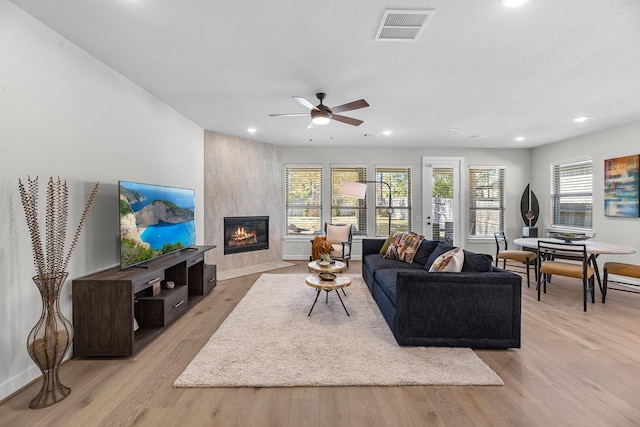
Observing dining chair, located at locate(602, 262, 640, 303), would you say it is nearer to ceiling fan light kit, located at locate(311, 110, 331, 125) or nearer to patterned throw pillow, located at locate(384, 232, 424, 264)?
patterned throw pillow, located at locate(384, 232, 424, 264)

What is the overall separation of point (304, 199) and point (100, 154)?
432 cm

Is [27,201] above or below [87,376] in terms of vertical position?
above

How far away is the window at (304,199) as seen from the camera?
21.9ft

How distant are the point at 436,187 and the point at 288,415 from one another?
601cm

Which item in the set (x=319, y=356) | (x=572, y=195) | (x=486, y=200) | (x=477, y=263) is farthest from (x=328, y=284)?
(x=572, y=195)

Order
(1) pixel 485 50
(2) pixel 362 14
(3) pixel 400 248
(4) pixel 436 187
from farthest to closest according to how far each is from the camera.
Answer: (4) pixel 436 187, (3) pixel 400 248, (1) pixel 485 50, (2) pixel 362 14

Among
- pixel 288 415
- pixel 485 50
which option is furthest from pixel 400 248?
pixel 288 415

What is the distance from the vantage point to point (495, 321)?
2.52 metres

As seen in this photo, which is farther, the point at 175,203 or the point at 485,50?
the point at 175,203

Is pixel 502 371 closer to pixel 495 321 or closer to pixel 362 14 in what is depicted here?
pixel 495 321

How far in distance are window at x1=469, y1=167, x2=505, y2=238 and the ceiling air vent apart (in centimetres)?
529

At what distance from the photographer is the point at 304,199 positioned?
6.69 metres

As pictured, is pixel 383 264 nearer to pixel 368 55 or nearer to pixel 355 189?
pixel 355 189

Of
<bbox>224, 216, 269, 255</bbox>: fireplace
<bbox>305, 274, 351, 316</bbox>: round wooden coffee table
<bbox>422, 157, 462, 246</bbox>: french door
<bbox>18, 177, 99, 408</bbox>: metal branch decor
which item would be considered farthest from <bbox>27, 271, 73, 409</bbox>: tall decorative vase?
<bbox>422, 157, 462, 246</bbox>: french door
